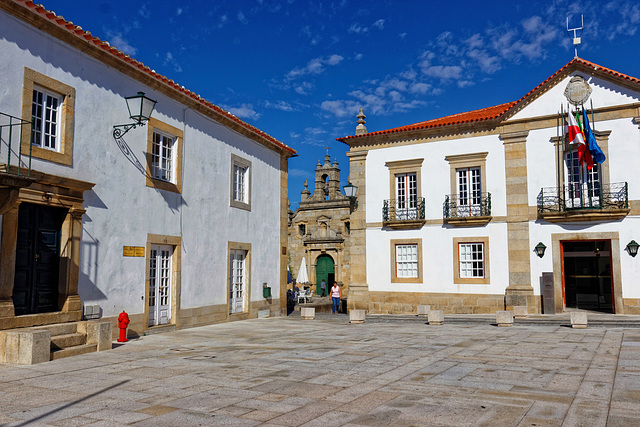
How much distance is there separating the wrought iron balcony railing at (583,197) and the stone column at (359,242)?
6782mm

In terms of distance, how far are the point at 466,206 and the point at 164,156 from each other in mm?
11413

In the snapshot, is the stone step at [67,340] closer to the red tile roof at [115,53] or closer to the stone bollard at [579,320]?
the red tile roof at [115,53]

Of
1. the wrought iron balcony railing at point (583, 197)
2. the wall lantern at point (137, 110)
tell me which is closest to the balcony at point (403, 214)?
the wrought iron balcony railing at point (583, 197)

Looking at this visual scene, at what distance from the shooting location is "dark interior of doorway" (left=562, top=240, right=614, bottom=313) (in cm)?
1916

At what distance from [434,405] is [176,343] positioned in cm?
648

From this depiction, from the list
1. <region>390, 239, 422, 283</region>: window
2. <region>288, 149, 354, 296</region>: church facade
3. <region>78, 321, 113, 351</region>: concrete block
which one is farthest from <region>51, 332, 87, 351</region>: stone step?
<region>288, 149, 354, 296</region>: church facade

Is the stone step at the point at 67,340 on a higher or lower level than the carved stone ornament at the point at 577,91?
lower

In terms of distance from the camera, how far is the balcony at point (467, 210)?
19.2 metres

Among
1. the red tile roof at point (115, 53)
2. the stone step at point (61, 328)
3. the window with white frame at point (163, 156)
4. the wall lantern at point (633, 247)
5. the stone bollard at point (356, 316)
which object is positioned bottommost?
the stone bollard at point (356, 316)

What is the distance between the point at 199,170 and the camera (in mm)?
14203

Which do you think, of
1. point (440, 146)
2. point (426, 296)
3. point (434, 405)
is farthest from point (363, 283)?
point (434, 405)

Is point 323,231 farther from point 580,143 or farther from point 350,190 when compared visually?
point 580,143

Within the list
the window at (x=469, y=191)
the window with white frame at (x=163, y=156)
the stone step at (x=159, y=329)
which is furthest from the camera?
the window at (x=469, y=191)

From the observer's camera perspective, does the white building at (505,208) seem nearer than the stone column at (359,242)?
Yes
